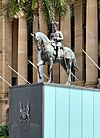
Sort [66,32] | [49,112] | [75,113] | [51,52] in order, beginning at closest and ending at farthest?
1. [49,112]
2. [75,113]
3. [51,52]
4. [66,32]

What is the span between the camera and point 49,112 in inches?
909

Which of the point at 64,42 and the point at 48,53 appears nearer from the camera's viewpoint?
the point at 48,53

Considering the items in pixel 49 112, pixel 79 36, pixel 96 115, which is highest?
pixel 79 36

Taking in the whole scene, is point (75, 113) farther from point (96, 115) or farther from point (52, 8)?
point (52, 8)

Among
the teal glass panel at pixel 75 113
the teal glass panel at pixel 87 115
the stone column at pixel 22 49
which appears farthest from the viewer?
the stone column at pixel 22 49

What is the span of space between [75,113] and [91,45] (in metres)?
22.1

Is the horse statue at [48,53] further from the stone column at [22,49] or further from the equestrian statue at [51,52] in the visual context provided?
the stone column at [22,49]

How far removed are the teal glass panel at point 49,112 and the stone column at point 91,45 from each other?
2238 cm

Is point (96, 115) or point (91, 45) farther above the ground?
point (91, 45)

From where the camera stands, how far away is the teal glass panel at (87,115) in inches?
987

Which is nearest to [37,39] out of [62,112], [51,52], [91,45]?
[51,52]

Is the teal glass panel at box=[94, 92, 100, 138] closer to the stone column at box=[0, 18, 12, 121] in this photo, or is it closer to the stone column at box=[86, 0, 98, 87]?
the stone column at box=[86, 0, 98, 87]

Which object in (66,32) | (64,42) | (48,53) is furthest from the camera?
(66,32)

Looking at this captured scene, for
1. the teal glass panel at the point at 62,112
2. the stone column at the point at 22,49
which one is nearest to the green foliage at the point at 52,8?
the teal glass panel at the point at 62,112
